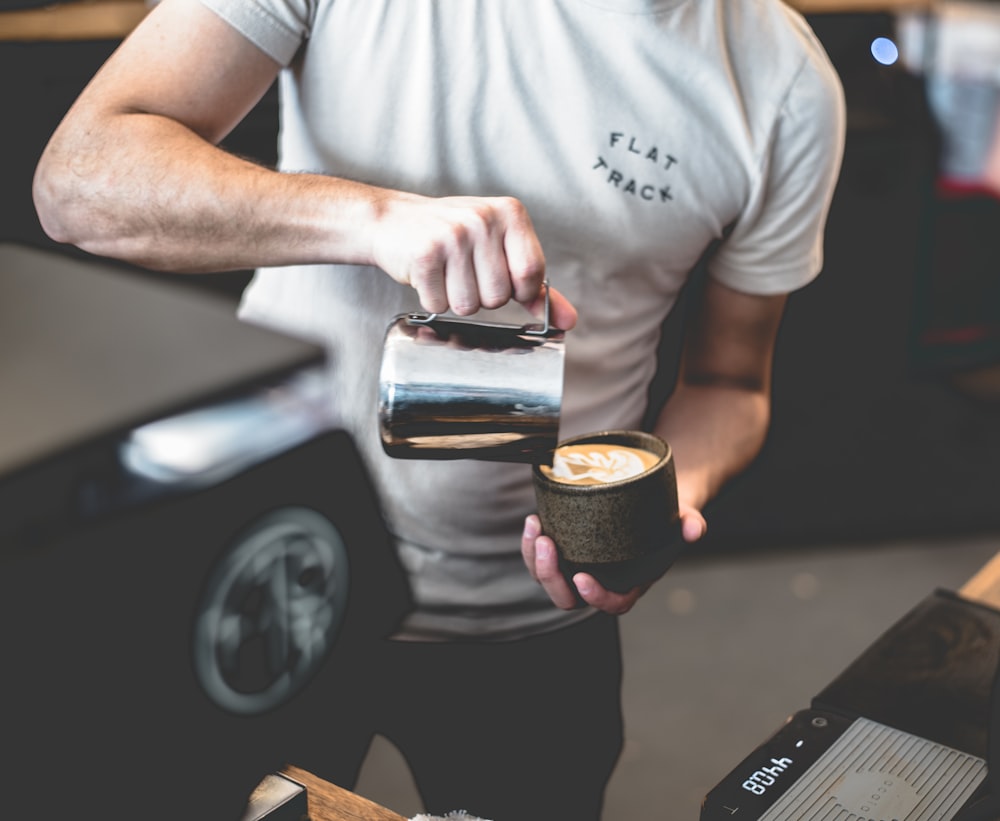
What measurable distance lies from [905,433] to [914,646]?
2.44 metres

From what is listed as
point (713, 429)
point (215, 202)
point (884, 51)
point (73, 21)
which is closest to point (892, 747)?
point (713, 429)

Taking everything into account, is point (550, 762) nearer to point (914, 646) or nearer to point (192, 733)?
point (914, 646)

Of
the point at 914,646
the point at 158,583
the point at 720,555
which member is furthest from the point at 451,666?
the point at 720,555

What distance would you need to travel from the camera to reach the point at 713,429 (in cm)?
143

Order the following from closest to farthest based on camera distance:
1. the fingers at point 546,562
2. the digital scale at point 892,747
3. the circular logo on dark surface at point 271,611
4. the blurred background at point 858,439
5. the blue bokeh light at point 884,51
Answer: the circular logo on dark surface at point 271,611
the digital scale at point 892,747
the fingers at point 546,562
the blurred background at point 858,439
the blue bokeh light at point 884,51

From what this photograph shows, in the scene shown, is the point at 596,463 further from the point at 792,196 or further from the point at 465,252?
the point at 792,196

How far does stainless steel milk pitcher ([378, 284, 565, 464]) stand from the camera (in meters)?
0.92

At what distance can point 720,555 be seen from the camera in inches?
127

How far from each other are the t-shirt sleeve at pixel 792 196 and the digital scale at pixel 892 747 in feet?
1.51

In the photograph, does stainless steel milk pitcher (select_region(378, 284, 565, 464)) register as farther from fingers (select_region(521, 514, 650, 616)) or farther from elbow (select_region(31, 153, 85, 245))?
elbow (select_region(31, 153, 85, 245))

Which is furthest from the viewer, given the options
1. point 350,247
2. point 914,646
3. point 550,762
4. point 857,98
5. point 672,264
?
point 857,98

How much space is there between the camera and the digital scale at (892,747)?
0.81 metres

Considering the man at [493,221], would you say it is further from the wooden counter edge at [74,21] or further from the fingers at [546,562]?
the wooden counter edge at [74,21]

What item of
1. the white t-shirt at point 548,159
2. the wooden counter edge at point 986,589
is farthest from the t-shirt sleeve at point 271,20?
the wooden counter edge at point 986,589
